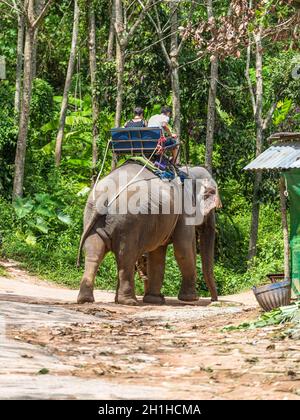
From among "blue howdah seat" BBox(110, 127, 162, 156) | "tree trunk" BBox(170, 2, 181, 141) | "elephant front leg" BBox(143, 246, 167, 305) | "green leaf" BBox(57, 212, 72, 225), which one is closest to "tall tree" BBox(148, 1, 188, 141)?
"tree trunk" BBox(170, 2, 181, 141)

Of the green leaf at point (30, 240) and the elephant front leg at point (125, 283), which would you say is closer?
the elephant front leg at point (125, 283)

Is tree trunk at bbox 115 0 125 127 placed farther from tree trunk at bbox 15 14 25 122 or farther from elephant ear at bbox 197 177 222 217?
elephant ear at bbox 197 177 222 217

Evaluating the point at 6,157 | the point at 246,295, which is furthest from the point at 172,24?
the point at 246,295

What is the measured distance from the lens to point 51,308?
49.2 feet

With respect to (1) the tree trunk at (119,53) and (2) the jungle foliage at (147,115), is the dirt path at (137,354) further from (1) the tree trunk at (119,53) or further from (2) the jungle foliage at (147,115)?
(1) the tree trunk at (119,53)

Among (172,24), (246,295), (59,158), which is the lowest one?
(246,295)

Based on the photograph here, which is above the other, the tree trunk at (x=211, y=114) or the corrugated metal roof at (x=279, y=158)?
the tree trunk at (x=211, y=114)

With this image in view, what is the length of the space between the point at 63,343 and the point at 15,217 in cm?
1409

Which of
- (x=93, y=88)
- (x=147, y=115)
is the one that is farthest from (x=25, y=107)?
(x=147, y=115)

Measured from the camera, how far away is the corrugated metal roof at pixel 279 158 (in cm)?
1558

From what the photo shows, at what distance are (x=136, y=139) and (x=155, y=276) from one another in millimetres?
2350

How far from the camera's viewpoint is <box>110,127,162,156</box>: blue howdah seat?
1831 centimetres

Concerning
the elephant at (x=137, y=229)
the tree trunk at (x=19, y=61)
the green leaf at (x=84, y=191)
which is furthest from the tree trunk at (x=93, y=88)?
the elephant at (x=137, y=229)
